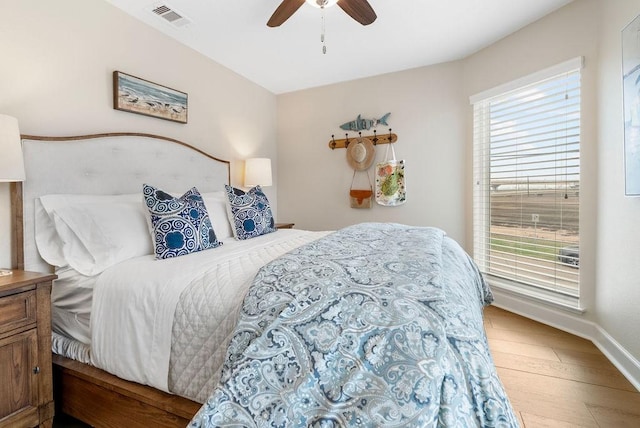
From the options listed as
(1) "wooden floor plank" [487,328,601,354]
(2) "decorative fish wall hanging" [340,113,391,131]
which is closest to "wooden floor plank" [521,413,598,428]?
(1) "wooden floor plank" [487,328,601,354]

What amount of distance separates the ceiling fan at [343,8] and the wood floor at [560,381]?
2.37m

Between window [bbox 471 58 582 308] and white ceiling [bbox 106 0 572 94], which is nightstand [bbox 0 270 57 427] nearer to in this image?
white ceiling [bbox 106 0 572 94]

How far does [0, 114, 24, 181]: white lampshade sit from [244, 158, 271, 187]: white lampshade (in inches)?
77.4

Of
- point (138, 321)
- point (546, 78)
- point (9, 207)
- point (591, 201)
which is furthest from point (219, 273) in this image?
point (546, 78)

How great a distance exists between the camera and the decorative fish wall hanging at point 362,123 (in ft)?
11.3

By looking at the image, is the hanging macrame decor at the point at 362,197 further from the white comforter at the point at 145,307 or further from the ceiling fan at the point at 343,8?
the white comforter at the point at 145,307

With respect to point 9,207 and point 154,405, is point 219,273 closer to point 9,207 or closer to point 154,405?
point 154,405

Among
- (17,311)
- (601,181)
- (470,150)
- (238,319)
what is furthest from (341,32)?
(17,311)

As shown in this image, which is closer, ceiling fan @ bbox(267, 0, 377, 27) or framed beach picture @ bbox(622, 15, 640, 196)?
framed beach picture @ bbox(622, 15, 640, 196)

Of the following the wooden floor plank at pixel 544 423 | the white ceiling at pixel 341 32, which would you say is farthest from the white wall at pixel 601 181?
the wooden floor plank at pixel 544 423

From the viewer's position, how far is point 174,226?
168cm

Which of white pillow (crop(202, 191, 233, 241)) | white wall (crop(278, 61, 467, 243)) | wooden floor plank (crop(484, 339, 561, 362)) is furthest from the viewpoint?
white wall (crop(278, 61, 467, 243))

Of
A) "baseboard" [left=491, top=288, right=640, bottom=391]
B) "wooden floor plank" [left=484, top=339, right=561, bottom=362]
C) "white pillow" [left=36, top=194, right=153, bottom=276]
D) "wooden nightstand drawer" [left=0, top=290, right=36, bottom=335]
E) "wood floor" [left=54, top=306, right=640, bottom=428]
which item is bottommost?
"wood floor" [left=54, top=306, right=640, bottom=428]

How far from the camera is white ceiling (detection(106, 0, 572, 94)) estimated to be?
2217mm
